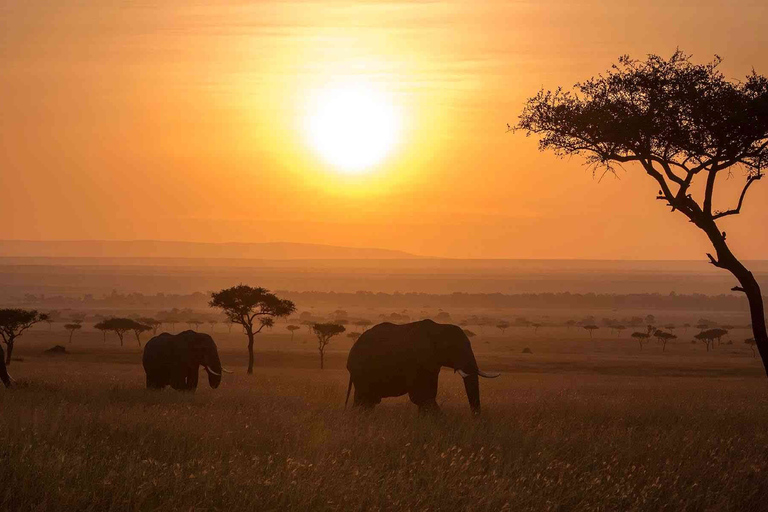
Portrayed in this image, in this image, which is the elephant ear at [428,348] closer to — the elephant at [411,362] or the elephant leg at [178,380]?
the elephant at [411,362]

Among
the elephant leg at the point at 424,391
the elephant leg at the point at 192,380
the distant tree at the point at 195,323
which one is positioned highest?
the elephant leg at the point at 424,391

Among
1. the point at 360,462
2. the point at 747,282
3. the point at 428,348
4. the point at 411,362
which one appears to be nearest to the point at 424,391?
the point at 411,362

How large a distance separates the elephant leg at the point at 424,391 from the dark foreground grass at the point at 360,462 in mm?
2401

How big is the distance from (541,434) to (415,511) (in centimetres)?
641

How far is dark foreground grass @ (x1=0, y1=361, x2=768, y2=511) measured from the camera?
9.51 m

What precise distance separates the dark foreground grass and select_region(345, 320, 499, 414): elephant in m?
2.83

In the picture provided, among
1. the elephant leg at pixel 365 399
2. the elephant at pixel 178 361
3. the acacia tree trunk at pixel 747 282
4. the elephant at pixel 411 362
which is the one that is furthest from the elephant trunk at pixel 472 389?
the elephant at pixel 178 361

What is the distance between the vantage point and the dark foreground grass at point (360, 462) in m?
9.51

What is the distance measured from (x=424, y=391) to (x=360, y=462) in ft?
30.5

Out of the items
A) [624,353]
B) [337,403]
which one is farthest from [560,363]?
[337,403]

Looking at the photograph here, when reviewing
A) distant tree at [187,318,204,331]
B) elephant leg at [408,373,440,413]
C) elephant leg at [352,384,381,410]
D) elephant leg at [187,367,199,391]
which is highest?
elephant leg at [408,373,440,413]

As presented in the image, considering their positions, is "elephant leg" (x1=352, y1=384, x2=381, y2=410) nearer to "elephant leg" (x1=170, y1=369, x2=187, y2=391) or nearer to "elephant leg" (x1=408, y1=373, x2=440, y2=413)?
"elephant leg" (x1=408, y1=373, x2=440, y2=413)

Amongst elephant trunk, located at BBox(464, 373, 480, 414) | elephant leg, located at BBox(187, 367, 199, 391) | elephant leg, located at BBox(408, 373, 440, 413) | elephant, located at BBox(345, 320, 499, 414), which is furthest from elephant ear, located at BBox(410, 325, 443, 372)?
elephant leg, located at BBox(187, 367, 199, 391)

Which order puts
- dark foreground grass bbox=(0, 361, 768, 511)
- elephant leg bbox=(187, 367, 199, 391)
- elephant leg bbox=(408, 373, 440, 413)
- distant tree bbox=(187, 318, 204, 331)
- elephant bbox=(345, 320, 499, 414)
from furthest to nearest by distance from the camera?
1. distant tree bbox=(187, 318, 204, 331)
2. elephant leg bbox=(187, 367, 199, 391)
3. elephant bbox=(345, 320, 499, 414)
4. elephant leg bbox=(408, 373, 440, 413)
5. dark foreground grass bbox=(0, 361, 768, 511)
